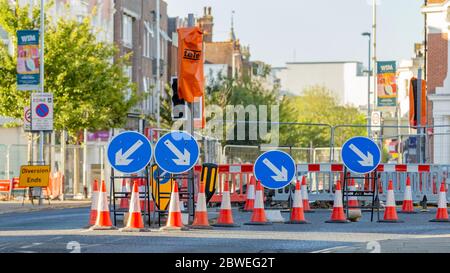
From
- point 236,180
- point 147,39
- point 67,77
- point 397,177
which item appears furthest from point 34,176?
point 147,39

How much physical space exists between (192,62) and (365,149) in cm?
383

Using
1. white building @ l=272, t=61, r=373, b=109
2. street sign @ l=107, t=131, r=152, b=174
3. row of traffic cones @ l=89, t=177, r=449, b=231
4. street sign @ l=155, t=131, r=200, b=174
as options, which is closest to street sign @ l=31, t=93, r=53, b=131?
row of traffic cones @ l=89, t=177, r=449, b=231

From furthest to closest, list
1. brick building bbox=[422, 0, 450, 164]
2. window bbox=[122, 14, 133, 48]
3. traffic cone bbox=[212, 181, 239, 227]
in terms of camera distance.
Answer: window bbox=[122, 14, 133, 48] → brick building bbox=[422, 0, 450, 164] → traffic cone bbox=[212, 181, 239, 227]

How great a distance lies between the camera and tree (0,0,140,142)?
43812 millimetres

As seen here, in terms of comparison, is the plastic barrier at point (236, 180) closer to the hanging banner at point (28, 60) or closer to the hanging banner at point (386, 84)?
the hanging banner at point (28, 60)

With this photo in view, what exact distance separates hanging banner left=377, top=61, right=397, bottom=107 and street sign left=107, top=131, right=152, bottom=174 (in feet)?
177

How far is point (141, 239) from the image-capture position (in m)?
18.0

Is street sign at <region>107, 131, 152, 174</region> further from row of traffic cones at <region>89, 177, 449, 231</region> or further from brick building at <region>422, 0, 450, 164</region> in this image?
brick building at <region>422, 0, 450, 164</region>

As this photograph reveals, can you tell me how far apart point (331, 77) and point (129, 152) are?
572 feet

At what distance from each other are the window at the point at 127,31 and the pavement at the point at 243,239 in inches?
1715
